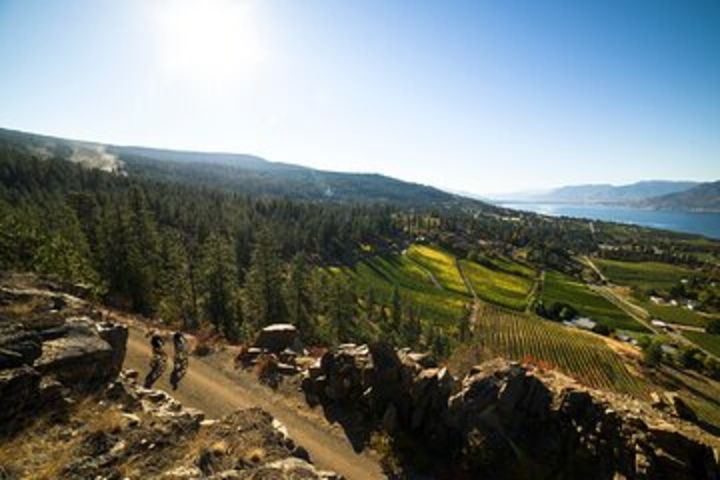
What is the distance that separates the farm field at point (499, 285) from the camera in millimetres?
128500

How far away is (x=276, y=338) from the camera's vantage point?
84.0ft

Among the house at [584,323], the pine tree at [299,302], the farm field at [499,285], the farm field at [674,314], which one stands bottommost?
the house at [584,323]

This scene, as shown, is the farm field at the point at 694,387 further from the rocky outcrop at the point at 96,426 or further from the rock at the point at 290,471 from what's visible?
the rocky outcrop at the point at 96,426

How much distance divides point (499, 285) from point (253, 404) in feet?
452

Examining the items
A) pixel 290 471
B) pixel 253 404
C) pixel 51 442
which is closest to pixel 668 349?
pixel 253 404

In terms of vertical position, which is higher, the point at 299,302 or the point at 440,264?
the point at 299,302

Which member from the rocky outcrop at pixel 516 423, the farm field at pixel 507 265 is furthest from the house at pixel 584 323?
the rocky outcrop at pixel 516 423

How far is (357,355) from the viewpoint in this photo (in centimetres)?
2023

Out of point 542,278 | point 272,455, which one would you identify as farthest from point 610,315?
point 272,455

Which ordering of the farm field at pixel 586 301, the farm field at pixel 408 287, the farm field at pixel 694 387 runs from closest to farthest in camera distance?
the farm field at pixel 694 387 < the farm field at pixel 408 287 < the farm field at pixel 586 301

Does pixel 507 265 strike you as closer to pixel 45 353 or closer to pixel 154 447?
pixel 154 447

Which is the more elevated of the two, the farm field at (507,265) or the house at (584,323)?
the farm field at (507,265)

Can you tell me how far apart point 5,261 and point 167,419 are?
3446 centimetres

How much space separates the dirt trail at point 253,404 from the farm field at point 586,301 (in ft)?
420
